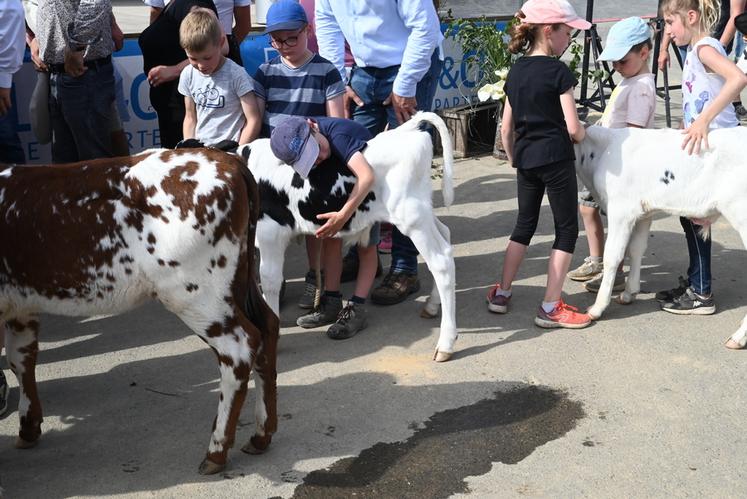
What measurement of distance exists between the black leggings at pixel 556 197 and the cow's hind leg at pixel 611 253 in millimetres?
207

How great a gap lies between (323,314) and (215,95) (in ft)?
4.77

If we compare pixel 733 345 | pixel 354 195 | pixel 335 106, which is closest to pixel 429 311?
pixel 354 195

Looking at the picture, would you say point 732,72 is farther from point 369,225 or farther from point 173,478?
point 173,478

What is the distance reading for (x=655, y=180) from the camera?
5.15m

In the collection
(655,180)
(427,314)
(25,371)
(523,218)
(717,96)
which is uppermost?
(717,96)

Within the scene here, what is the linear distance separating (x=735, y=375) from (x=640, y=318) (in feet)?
2.70

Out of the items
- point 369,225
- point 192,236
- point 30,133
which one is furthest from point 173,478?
point 30,133

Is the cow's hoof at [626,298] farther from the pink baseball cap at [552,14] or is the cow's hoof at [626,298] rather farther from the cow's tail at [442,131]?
the pink baseball cap at [552,14]

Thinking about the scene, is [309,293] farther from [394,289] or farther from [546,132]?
[546,132]

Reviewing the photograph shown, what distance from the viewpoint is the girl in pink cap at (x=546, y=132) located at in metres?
5.06

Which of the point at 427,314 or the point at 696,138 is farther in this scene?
the point at 427,314

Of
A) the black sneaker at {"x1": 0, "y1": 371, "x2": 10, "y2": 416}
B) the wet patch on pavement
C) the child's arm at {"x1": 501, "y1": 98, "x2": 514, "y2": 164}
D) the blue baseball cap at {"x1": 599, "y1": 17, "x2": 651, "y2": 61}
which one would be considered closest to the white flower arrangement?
the blue baseball cap at {"x1": 599, "y1": 17, "x2": 651, "y2": 61}

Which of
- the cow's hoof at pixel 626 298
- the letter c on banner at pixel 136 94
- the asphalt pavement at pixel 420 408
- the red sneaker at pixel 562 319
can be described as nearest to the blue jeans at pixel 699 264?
the asphalt pavement at pixel 420 408

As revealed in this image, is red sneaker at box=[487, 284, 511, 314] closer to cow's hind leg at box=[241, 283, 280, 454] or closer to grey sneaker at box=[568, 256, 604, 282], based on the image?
grey sneaker at box=[568, 256, 604, 282]
